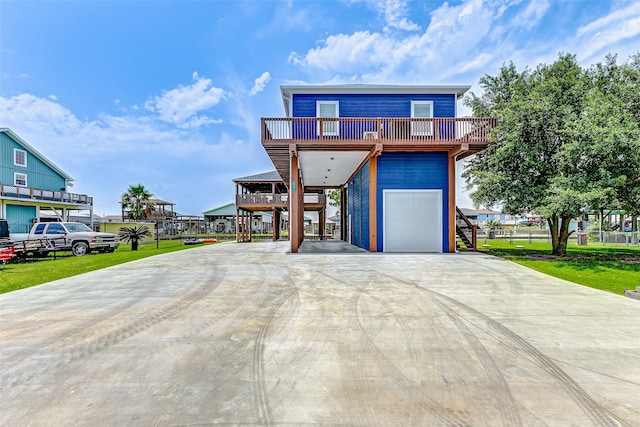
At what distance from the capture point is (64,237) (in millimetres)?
13578

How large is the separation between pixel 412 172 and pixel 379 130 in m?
2.58

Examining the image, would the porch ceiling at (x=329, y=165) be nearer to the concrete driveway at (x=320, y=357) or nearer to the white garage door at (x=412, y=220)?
the white garage door at (x=412, y=220)

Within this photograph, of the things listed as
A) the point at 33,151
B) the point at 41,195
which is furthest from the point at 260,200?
the point at 33,151

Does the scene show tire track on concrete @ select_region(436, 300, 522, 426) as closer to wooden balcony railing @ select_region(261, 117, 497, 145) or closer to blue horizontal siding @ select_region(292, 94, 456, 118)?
wooden balcony railing @ select_region(261, 117, 497, 145)

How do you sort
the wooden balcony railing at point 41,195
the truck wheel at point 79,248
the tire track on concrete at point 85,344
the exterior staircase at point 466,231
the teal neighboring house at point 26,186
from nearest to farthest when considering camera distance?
the tire track on concrete at point 85,344 → the exterior staircase at point 466,231 → the truck wheel at point 79,248 → the wooden balcony railing at point 41,195 → the teal neighboring house at point 26,186

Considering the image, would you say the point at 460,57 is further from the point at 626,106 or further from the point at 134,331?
the point at 134,331

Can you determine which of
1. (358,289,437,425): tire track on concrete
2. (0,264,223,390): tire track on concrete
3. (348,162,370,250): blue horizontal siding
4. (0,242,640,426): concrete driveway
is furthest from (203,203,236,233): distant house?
(358,289,437,425): tire track on concrete

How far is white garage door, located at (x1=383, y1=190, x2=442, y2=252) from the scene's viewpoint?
13.0 metres

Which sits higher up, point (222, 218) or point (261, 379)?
A: point (222, 218)

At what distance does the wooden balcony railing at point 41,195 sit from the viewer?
19.3m

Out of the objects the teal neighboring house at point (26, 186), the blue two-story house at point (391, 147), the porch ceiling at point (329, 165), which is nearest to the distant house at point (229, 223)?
the teal neighboring house at point (26, 186)

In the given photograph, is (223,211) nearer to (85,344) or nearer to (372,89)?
(372,89)

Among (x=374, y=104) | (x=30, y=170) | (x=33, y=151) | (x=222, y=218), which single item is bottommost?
(x=222, y=218)

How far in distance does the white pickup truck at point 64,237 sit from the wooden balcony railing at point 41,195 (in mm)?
8811
